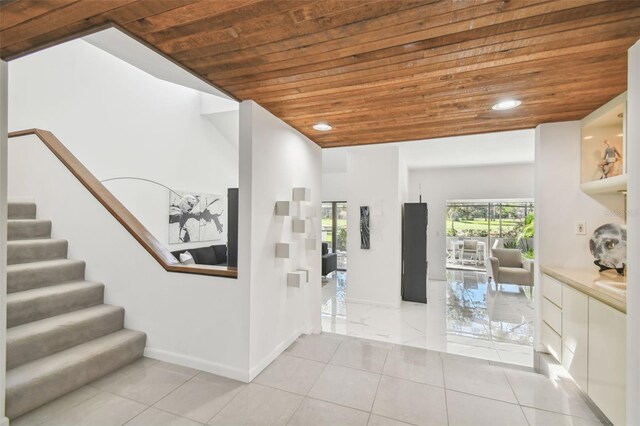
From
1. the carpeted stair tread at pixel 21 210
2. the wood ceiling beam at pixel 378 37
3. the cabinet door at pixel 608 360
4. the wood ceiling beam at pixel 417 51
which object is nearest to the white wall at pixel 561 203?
the cabinet door at pixel 608 360

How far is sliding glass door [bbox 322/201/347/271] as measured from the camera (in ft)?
27.3

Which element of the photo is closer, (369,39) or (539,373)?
(369,39)

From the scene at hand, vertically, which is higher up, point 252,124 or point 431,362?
point 252,124

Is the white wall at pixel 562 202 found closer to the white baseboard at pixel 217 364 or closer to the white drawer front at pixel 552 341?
the white drawer front at pixel 552 341

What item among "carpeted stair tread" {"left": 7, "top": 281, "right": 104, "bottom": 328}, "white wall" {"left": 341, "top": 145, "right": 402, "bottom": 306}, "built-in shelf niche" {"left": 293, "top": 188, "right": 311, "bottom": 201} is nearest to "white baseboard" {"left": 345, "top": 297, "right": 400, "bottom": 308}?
"white wall" {"left": 341, "top": 145, "right": 402, "bottom": 306}

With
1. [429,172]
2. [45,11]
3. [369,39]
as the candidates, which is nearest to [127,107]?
[45,11]

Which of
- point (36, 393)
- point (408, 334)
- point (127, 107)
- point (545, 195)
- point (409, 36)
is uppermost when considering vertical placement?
point (127, 107)

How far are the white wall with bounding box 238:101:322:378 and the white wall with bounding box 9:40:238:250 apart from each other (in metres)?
3.10

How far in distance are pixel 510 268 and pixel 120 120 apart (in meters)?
7.44

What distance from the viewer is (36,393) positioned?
6.18 ft

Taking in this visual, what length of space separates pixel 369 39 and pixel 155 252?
2435 mm

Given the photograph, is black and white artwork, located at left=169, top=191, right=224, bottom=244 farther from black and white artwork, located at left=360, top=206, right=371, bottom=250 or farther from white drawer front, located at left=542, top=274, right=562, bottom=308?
white drawer front, located at left=542, top=274, right=562, bottom=308

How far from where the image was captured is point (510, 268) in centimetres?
577

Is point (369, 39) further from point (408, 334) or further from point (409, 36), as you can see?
point (408, 334)
